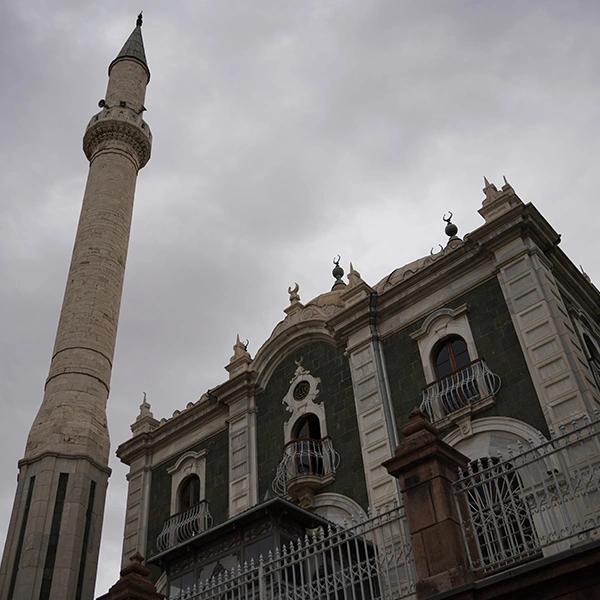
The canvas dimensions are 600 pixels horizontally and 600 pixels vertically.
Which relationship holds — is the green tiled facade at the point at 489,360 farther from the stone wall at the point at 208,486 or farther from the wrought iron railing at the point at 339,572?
the wrought iron railing at the point at 339,572

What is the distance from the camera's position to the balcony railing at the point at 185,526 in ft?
65.0

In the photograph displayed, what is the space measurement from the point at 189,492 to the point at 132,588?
992cm

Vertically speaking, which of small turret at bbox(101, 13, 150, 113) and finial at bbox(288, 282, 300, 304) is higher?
small turret at bbox(101, 13, 150, 113)

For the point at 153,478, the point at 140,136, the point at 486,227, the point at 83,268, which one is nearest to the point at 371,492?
the point at 486,227

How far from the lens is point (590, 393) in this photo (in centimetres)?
1481

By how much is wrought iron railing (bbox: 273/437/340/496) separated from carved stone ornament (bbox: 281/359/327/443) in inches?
21.4

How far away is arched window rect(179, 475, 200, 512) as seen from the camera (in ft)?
68.9

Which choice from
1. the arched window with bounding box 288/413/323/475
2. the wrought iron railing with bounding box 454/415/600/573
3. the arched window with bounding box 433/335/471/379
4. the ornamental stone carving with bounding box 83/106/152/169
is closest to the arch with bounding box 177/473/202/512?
the arched window with bounding box 288/413/323/475

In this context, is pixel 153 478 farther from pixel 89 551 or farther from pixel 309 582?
pixel 309 582

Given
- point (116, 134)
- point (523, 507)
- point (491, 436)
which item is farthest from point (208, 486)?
point (523, 507)

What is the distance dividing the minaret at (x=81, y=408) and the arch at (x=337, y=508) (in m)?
5.24

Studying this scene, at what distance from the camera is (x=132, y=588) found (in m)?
11.5

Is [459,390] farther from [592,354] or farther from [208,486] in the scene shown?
[208,486]

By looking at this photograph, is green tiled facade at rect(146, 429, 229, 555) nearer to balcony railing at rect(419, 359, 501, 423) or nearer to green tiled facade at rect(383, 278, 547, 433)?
green tiled facade at rect(383, 278, 547, 433)
